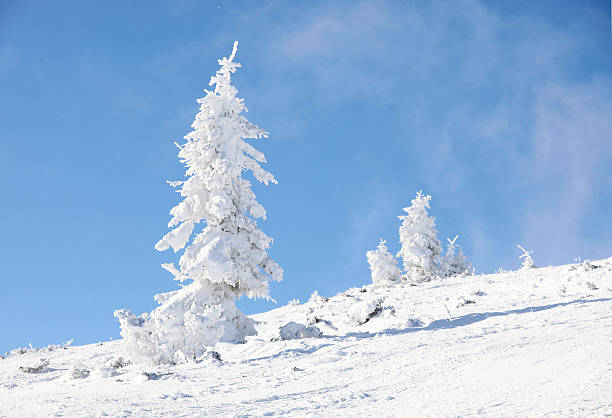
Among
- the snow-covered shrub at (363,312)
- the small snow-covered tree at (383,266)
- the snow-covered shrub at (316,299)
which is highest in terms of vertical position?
the small snow-covered tree at (383,266)

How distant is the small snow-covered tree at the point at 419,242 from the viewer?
134 feet

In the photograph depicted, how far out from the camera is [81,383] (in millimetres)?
9469

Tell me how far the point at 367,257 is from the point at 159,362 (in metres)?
34.9

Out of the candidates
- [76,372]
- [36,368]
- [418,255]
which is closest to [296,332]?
[76,372]

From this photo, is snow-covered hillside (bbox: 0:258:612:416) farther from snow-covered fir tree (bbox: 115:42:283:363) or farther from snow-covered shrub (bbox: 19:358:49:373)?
snow-covered fir tree (bbox: 115:42:283:363)

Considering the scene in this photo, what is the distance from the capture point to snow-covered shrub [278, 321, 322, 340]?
42.3 ft

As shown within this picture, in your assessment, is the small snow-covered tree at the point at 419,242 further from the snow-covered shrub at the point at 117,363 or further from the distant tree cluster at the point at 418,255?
the snow-covered shrub at the point at 117,363

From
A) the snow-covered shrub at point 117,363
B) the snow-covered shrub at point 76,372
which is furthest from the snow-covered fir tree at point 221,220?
the snow-covered shrub at point 76,372

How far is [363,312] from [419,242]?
27.3m

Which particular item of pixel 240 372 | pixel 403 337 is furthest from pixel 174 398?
pixel 403 337

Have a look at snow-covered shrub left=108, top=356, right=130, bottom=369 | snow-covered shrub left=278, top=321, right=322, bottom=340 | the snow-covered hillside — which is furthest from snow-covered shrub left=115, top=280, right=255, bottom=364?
snow-covered shrub left=278, top=321, right=322, bottom=340

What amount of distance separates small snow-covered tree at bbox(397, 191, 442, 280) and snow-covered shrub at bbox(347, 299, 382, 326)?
85.9 feet

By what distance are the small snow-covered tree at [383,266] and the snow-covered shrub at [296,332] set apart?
101ft

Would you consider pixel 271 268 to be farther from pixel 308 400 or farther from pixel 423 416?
pixel 423 416
